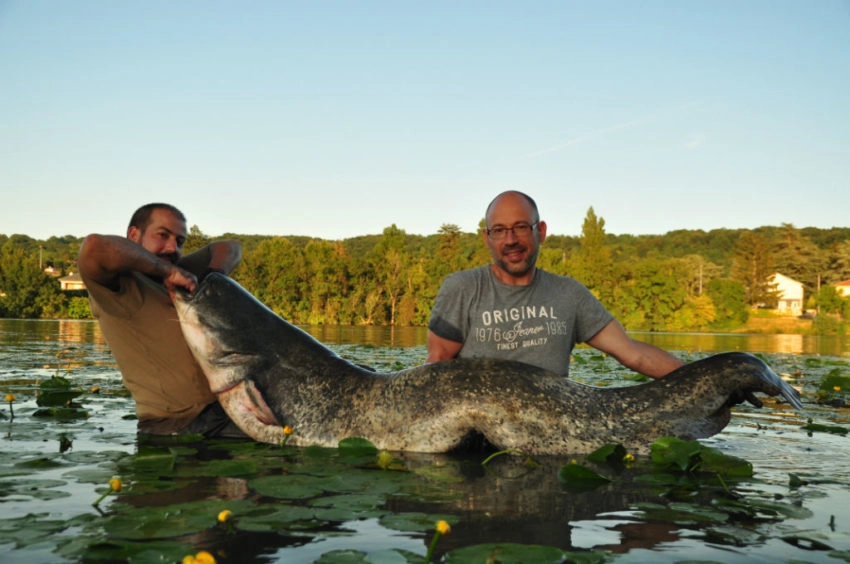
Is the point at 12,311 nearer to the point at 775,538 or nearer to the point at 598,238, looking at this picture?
the point at 598,238

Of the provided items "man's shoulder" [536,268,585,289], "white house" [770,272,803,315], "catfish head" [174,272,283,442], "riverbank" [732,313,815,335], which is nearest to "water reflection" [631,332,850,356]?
"man's shoulder" [536,268,585,289]

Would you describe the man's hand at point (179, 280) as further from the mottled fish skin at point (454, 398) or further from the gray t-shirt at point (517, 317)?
the gray t-shirt at point (517, 317)

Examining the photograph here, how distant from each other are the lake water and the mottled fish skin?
0.18 m

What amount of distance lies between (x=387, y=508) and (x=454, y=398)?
4.33 ft

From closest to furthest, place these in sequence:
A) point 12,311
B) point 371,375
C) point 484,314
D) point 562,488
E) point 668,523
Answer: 1. point 668,523
2. point 562,488
3. point 371,375
4. point 484,314
5. point 12,311

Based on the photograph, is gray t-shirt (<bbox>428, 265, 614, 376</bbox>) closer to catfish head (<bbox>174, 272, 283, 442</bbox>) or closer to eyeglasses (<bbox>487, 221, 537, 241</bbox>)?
eyeglasses (<bbox>487, 221, 537, 241</bbox>)

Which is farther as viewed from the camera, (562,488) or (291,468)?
(291,468)

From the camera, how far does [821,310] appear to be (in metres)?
60.2

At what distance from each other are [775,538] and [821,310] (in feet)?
217

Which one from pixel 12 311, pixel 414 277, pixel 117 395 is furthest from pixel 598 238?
pixel 117 395

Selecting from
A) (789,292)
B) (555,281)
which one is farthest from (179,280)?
(789,292)

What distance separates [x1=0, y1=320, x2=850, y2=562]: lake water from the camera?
235 centimetres

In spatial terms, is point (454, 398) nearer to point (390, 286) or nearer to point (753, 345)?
point (753, 345)

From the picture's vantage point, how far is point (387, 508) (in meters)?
2.93
